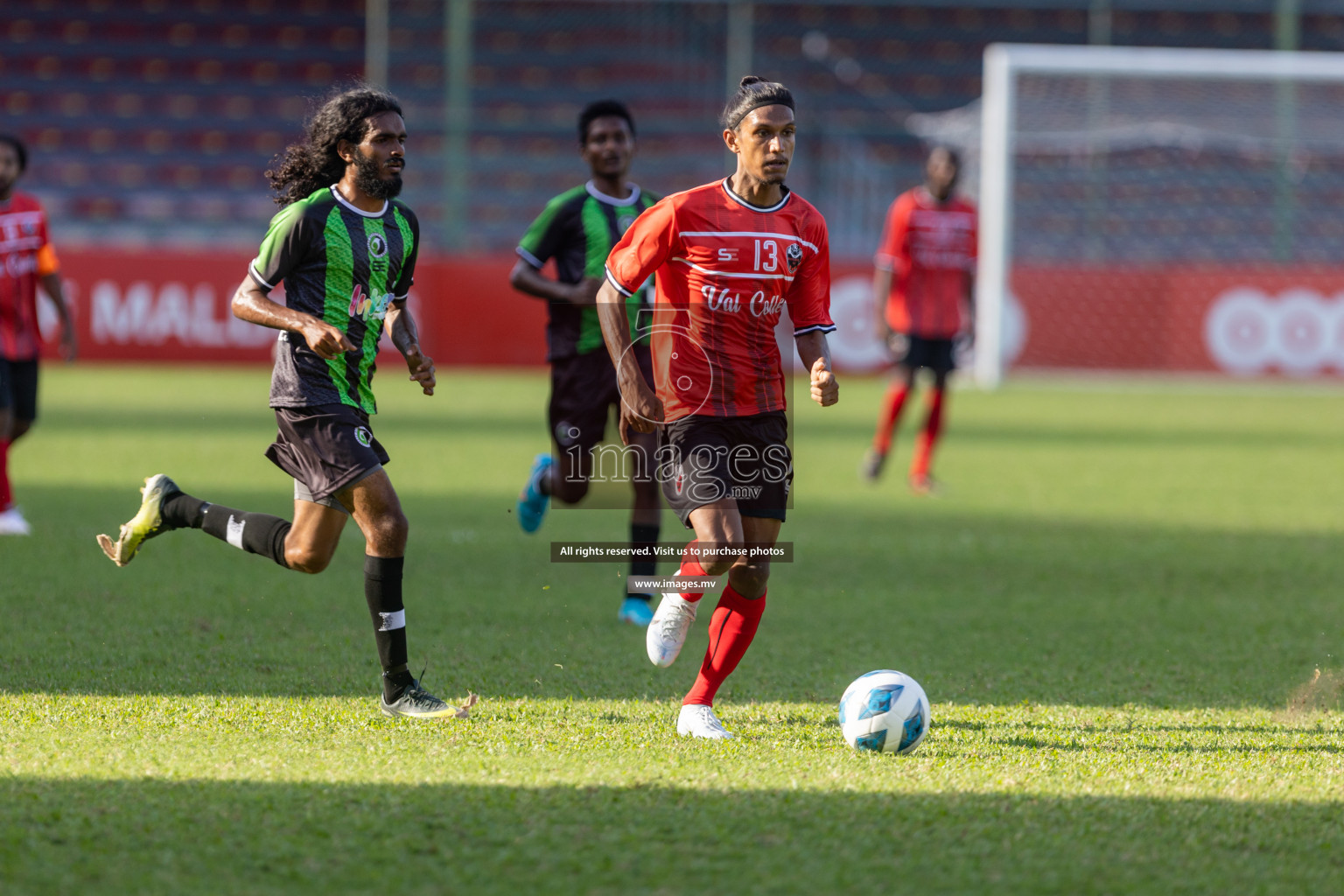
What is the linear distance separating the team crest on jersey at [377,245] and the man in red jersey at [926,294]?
6859mm

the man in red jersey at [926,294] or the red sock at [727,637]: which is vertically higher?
the man in red jersey at [926,294]

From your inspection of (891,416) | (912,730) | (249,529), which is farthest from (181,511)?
(891,416)

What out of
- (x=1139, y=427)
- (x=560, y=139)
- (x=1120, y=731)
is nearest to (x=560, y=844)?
(x=1120, y=731)

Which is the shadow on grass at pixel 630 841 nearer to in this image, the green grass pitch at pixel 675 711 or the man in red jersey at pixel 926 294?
the green grass pitch at pixel 675 711

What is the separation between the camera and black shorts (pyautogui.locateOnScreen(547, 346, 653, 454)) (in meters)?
6.79

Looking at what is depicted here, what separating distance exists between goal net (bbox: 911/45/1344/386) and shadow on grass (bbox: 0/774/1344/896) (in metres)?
15.3

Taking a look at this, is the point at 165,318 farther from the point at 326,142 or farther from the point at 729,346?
the point at 729,346

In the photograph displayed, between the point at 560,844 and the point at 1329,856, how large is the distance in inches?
68.6

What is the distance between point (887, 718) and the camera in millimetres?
4355

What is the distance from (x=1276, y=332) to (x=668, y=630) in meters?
18.0

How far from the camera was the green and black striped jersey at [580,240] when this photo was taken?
265 inches

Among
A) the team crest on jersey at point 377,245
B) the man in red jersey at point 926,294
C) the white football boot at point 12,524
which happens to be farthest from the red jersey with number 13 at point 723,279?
the man in red jersey at point 926,294

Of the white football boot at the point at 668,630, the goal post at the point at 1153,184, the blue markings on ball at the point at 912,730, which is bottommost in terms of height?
the blue markings on ball at the point at 912,730

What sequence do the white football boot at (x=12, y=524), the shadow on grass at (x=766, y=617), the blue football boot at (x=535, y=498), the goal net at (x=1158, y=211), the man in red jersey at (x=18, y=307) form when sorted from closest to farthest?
the shadow on grass at (x=766, y=617)
the blue football boot at (x=535, y=498)
the white football boot at (x=12, y=524)
the man in red jersey at (x=18, y=307)
the goal net at (x=1158, y=211)
